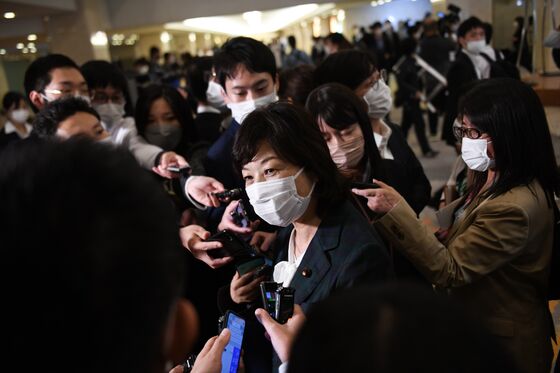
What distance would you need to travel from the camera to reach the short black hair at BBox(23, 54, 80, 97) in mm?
2541

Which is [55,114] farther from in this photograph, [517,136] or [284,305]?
[517,136]

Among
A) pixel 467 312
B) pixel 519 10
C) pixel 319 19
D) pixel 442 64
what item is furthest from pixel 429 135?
pixel 319 19

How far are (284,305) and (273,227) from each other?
91 centimetres

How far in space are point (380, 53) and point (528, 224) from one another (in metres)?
7.90

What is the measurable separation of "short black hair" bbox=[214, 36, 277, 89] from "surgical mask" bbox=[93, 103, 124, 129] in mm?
927

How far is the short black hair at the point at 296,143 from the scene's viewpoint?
1458mm

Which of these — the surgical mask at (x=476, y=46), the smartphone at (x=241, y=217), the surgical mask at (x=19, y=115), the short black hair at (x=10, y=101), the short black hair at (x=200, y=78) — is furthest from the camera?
the short black hair at (x=10, y=101)

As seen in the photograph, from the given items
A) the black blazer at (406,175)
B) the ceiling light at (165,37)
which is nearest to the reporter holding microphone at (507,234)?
the black blazer at (406,175)

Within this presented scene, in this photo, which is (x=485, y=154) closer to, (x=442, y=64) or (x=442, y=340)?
(x=442, y=340)

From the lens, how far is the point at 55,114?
2031 millimetres

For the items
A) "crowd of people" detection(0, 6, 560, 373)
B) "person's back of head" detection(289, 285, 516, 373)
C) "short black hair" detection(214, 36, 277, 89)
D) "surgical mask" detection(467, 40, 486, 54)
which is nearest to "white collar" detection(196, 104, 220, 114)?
"crowd of people" detection(0, 6, 560, 373)

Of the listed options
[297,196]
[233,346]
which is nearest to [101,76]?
[297,196]

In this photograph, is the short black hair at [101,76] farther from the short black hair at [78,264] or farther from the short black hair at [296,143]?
the short black hair at [78,264]

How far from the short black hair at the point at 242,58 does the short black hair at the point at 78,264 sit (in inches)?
67.8
